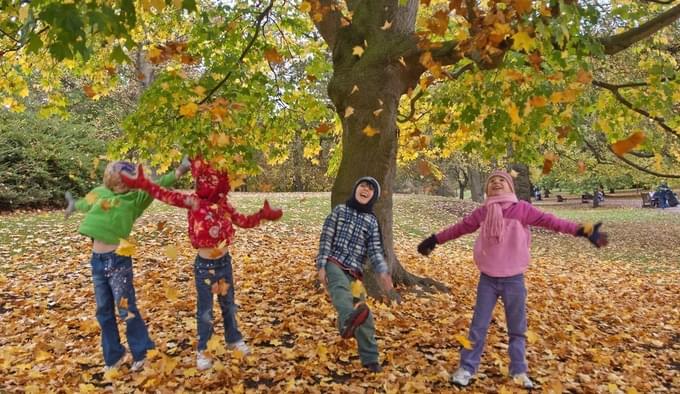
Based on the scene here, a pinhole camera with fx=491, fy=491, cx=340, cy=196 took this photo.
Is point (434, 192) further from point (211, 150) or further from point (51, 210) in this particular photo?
point (211, 150)

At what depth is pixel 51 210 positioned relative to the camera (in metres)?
14.8

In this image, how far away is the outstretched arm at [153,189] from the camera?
389 centimetres

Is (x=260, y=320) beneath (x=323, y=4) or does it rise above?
beneath

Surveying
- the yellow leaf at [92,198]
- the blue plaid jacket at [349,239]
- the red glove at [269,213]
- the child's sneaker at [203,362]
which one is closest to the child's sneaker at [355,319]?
the blue plaid jacket at [349,239]

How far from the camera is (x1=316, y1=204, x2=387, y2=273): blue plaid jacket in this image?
412 cm

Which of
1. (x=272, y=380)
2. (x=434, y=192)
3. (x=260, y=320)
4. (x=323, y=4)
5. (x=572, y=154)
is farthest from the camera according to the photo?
(x=434, y=192)

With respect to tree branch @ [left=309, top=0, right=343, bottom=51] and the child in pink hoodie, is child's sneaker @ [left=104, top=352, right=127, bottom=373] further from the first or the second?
tree branch @ [left=309, top=0, right=343, bottom=51]

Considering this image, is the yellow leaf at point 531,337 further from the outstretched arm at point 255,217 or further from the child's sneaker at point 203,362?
the child's sneaker at point 203,362

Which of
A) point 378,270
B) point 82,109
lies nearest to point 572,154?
point 378,270

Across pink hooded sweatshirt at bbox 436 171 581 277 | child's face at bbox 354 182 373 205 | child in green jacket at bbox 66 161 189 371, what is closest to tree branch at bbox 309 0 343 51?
child's face at bbox 354 182 373 205

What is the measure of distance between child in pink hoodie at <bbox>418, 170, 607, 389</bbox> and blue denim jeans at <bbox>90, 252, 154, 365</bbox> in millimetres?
2698

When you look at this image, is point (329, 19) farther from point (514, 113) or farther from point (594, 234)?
point (594, 234)

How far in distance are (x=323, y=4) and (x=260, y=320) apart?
13.5ft

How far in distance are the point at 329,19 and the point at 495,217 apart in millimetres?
3929
